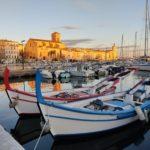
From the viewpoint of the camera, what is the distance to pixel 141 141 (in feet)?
38.9

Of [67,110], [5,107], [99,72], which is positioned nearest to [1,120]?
[5,107]

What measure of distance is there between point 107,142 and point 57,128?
2371 millimetres

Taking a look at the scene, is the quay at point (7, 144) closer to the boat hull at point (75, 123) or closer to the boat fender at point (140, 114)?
the boat hull at point (75, 123)

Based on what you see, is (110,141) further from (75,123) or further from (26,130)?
(26,130)

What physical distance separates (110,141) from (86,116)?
1730mm

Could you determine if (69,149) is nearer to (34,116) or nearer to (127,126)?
(127,126)

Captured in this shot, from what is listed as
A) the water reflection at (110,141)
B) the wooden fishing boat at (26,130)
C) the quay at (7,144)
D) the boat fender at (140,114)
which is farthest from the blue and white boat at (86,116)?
the quay at (7,144)

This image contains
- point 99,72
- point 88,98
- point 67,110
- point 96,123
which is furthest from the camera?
point 99,72

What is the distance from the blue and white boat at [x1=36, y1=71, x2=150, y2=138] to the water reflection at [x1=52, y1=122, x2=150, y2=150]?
33cm

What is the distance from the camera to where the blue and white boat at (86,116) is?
1052 centimetres

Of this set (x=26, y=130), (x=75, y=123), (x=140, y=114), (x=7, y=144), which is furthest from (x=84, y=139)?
(x=7, y=144)

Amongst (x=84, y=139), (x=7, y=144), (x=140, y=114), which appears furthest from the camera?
(x=140, y=114)

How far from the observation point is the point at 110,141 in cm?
1162

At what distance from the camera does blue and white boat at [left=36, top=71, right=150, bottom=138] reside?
1052cm
